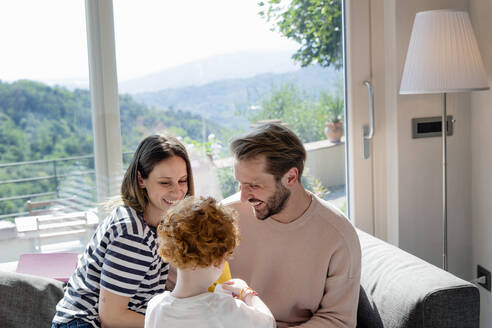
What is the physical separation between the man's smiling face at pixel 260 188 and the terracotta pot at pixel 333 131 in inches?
41.6

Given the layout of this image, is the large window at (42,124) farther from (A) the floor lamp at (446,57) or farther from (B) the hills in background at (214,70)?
(A) the floor lamp at (446,57)

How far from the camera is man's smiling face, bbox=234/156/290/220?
1831 millimetres

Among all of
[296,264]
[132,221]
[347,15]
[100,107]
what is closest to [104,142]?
[100,107]

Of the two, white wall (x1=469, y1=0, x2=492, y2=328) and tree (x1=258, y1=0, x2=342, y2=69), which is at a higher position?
tree (x1=258, y1=0, x2=342, y2=69)

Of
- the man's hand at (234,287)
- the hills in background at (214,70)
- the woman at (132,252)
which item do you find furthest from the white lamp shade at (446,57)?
the man's hand at (234,287)

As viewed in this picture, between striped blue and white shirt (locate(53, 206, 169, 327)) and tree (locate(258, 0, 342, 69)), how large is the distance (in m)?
1.38

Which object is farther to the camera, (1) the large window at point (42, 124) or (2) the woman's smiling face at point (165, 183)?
(1) the large window at point (42, 124)

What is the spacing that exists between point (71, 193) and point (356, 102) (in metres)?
1.46

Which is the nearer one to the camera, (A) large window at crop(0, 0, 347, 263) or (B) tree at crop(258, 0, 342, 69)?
(A) large window at crop(0, 0, 347, 263)

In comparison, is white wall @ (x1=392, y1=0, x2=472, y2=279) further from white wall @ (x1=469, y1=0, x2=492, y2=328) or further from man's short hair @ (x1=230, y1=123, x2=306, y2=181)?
man's short hair @ (x1=230, y1=123, x2=306, y2=181)

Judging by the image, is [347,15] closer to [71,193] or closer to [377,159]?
[377,159]

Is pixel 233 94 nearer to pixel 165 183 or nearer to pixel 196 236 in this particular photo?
pixel 165 183

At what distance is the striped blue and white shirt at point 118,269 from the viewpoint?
1.66 metres

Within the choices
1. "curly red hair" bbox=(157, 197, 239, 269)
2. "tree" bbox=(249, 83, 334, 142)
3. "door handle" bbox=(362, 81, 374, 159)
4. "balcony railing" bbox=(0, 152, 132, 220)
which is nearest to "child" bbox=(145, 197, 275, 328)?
"curly red hair" bbox=(157, 197, 239, 269)
